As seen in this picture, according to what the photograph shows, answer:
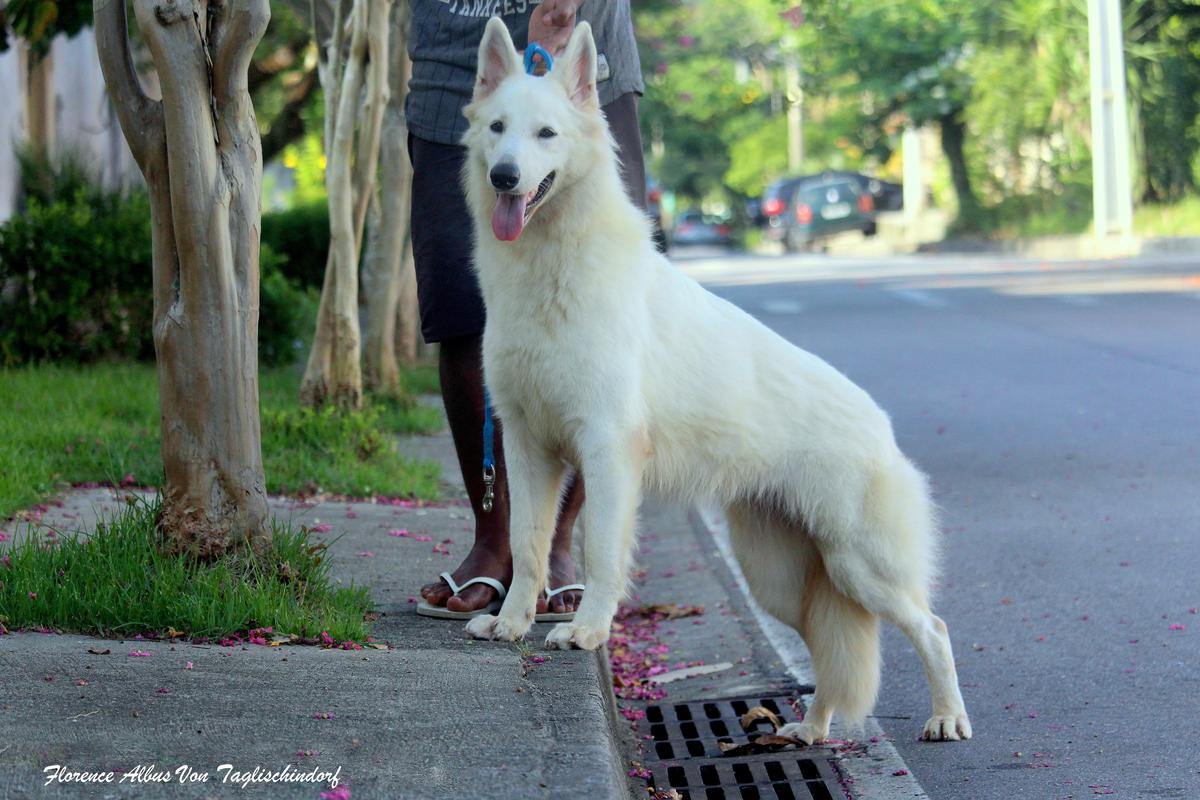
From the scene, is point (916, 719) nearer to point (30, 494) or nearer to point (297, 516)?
point (297, 516)

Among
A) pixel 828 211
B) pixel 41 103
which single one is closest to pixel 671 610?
pixel 41 103

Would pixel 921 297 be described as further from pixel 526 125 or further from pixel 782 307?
pixel 526 125

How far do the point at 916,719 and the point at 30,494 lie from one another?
3.07 meters

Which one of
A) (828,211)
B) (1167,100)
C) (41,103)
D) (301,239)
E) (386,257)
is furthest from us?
(828,211)

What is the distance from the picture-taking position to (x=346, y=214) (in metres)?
7.91

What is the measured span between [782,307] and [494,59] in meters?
13.7

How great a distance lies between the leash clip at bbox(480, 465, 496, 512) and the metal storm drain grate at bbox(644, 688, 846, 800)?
741 millimetres

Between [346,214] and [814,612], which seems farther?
[346,214]

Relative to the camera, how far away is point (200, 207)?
4.09 m

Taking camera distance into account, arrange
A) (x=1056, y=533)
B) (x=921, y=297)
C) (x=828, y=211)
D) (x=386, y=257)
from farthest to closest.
Result: (x=828, y=211)
(x=921, y=297)
(x=386, y=257)
(x=1056, y=533)

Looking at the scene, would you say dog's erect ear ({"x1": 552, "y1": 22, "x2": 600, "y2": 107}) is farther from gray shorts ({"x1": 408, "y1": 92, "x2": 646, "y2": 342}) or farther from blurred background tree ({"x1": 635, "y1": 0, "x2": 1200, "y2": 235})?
blurred background tree ({"x1": 635, "y1": 0, "x2": 1200, "y2": 235})

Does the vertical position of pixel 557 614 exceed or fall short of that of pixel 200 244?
it falls short

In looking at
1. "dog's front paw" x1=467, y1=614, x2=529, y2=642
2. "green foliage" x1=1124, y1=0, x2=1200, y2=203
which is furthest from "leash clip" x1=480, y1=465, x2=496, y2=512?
"green foliage" x1=1124, y1=0, x2=1200, y2=203

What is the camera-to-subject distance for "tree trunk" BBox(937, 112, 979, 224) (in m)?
36.2
